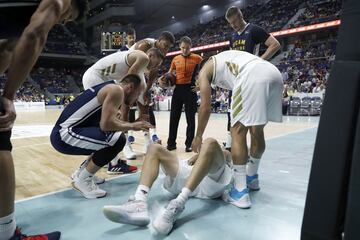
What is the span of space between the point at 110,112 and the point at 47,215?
889 mm

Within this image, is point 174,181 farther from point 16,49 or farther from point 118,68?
point 118,68

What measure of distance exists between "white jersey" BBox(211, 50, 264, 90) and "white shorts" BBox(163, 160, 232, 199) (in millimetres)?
692

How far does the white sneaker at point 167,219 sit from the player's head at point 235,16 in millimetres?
2430

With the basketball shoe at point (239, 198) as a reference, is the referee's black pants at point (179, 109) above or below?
above

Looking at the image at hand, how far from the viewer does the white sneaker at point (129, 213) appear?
1812 mm

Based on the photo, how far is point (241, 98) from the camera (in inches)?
90.5

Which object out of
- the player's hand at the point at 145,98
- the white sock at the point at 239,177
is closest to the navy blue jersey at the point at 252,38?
the player's hand at the point at 145,98

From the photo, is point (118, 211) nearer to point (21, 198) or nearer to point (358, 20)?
point (21, 198)

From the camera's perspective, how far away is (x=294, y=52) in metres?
19.1

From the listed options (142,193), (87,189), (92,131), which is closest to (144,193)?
(142,193)

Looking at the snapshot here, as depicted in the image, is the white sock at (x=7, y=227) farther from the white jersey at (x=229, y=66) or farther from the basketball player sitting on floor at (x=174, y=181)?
the white jersey at (x=229, y=66)

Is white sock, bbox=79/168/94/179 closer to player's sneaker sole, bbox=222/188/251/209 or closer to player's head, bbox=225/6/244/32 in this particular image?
player's sneaker sole, bbox=222/188/251/209

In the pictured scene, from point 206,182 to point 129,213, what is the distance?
730mm

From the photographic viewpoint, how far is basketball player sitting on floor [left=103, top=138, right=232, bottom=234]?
184 centimetres
